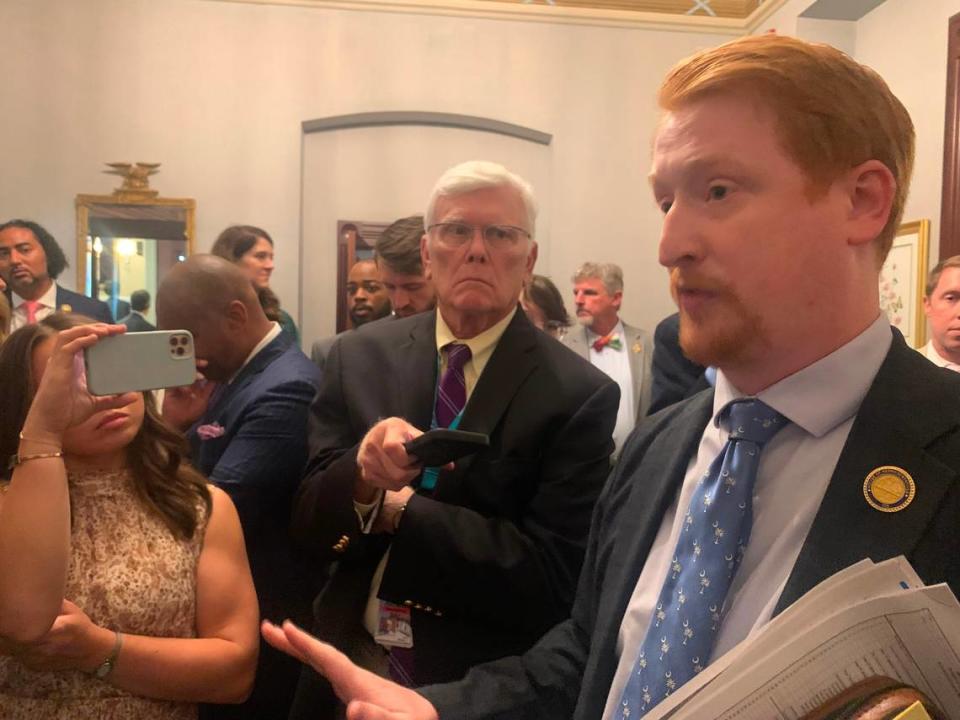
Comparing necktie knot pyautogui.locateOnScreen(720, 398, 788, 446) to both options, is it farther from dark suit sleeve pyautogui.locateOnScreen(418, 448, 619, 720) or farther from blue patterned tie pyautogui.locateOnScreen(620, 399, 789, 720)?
dark suit sleeve pyautogui.locateOnScreen(418, 448, 619, 720)

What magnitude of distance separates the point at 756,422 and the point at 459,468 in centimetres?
74

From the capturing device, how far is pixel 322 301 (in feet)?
19.4

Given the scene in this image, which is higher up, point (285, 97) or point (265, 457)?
point (285, 97)

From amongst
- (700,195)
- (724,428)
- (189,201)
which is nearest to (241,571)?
(724,428)

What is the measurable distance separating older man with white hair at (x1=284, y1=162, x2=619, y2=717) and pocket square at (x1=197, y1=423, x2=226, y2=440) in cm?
43

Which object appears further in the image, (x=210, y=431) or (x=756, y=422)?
(x=210, y=431)

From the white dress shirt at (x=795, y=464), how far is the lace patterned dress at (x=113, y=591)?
1101 millimetres

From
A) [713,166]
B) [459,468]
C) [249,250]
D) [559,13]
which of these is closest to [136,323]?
[249,250]

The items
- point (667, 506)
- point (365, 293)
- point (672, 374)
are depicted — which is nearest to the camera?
point (667, 506)

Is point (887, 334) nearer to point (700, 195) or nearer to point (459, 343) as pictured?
point (700, 195)

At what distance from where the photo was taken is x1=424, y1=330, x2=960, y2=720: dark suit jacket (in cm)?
82

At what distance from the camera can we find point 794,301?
904mm

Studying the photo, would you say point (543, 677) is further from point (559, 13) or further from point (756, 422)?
point (559, 13)

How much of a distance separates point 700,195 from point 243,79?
5.19 metres
